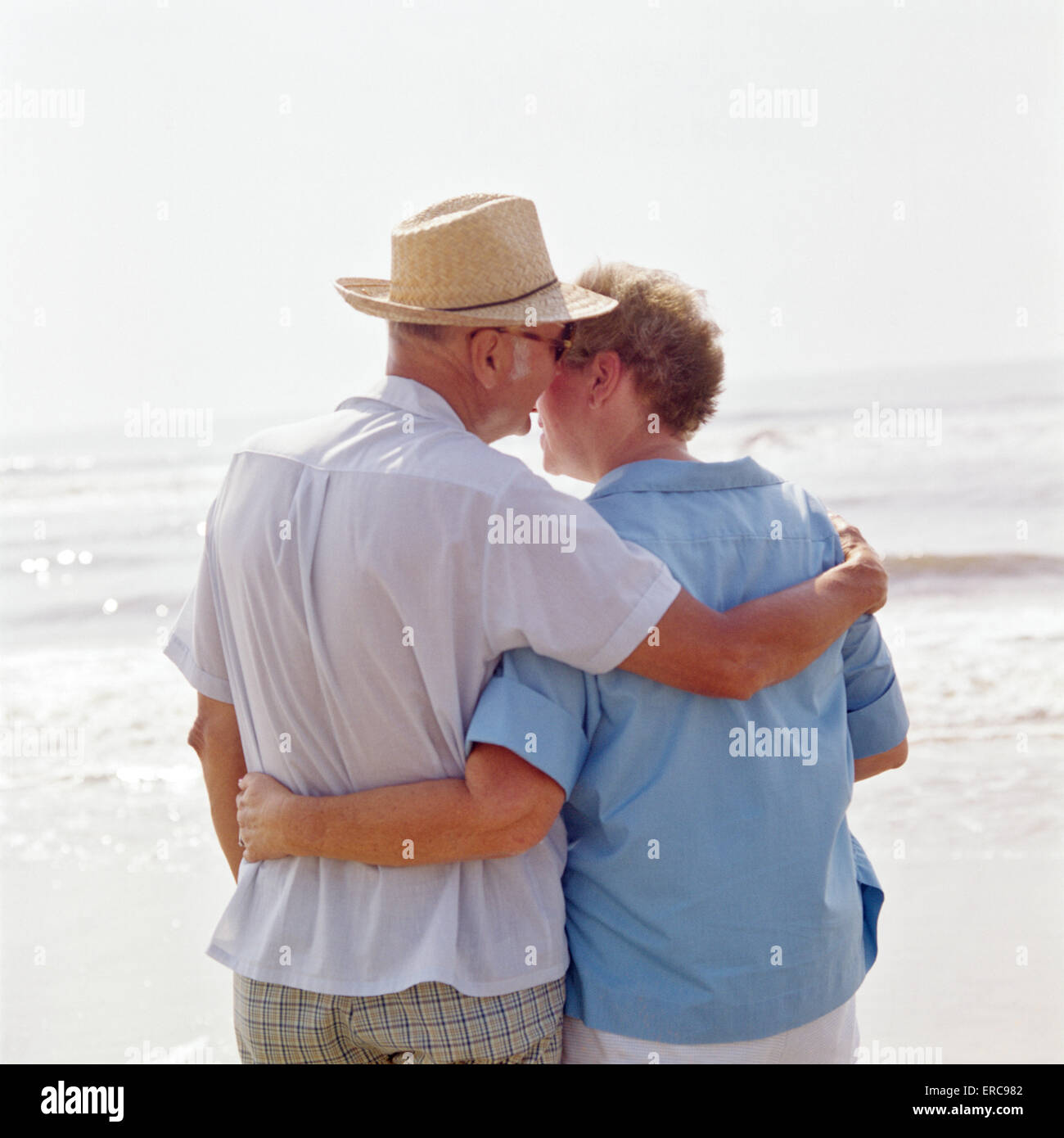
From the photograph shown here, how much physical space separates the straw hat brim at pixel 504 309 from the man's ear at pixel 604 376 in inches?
3.4

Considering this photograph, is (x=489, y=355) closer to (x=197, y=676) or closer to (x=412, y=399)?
(x=412, y=399)

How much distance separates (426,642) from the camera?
59.7 inches

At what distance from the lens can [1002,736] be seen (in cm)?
556

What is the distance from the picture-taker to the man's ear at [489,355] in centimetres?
169

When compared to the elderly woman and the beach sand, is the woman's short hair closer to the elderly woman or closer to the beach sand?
the elderly woman

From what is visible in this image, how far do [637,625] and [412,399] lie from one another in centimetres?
44

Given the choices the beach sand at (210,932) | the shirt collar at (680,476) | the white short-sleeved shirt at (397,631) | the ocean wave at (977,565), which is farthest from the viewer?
the ocean wave at (977,565)

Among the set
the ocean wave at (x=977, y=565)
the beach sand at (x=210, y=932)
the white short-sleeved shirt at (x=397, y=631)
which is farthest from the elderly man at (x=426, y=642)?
the ocean wave at (x=977, y=565)

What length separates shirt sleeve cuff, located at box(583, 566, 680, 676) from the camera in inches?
59.5

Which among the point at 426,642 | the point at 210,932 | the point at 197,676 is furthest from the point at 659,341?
the point at 210,932

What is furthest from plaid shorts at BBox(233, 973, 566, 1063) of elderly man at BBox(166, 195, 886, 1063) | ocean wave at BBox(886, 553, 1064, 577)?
ocean wave at BBox(886, 553, 1064, 577)

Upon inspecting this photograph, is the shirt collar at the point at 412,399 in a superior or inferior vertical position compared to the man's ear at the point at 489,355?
inferior

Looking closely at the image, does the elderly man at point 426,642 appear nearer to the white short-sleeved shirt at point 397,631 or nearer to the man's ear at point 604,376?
→ the white short-sleeved shirt at point 397,631
